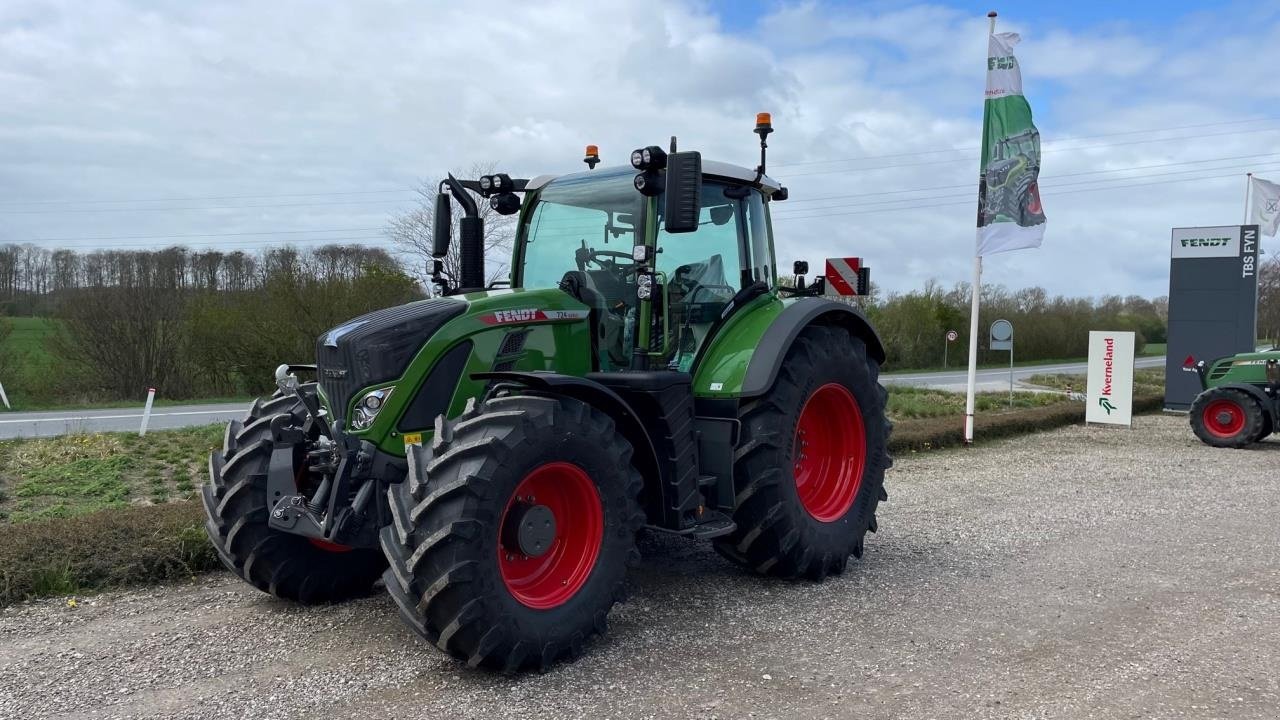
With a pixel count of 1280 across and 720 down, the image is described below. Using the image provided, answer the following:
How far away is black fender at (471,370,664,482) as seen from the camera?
4258 mm

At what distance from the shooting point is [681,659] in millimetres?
4285

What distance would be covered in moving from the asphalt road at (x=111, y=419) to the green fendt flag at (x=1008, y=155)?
11129 mm

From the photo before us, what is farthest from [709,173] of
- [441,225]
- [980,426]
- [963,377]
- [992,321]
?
[992,321]

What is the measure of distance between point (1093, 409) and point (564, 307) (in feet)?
40.9

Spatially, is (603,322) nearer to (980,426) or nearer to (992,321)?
(980,426)

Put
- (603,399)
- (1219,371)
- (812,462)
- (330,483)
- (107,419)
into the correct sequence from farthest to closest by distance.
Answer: (107,419)
(1219,371)
(812,462)
(603,399)
(330,483)

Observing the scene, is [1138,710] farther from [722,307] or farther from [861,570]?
[722,307]

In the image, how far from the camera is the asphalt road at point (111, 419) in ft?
44.2

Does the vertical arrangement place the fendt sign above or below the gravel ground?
above

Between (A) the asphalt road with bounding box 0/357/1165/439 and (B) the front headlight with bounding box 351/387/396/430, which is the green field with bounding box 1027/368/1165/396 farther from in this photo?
(B) the front headlight with bounding box 351/387/396/430

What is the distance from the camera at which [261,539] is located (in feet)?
15.2

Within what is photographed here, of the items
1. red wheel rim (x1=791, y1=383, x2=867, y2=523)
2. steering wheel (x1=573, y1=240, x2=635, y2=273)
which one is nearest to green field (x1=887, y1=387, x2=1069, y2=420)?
red wheel rim (x1=791, y1=383, x2=867, y2=523)

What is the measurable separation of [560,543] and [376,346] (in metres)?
1.25

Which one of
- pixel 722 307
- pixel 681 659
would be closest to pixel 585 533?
pixel 681 659
